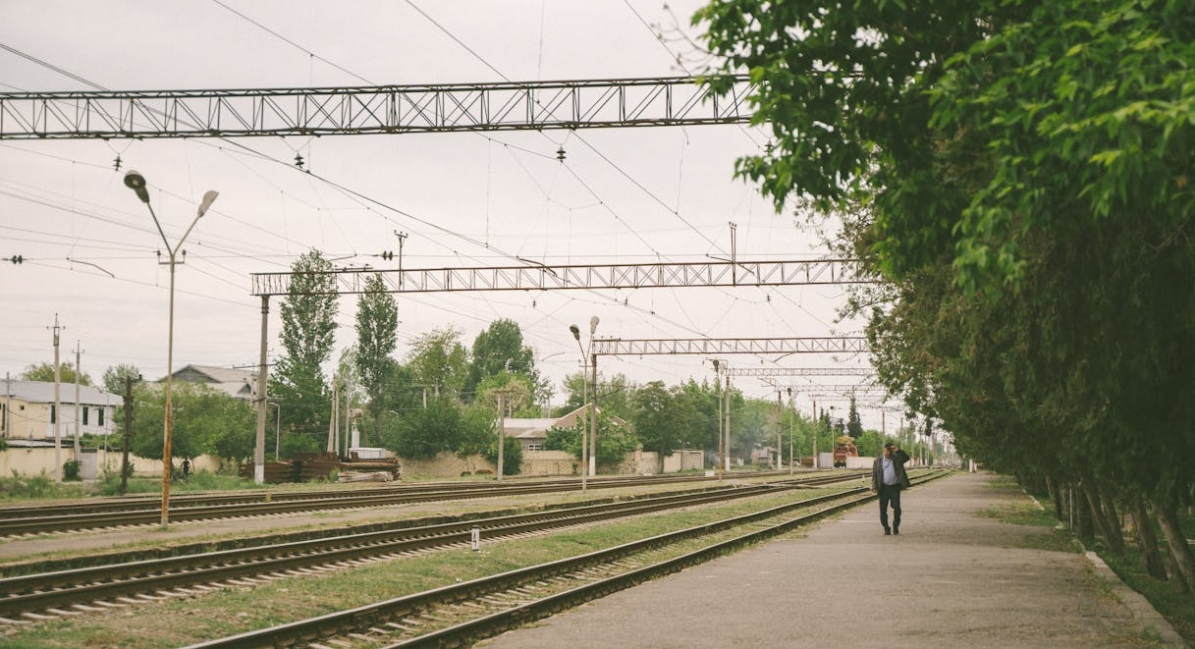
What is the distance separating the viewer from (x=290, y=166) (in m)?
28.7

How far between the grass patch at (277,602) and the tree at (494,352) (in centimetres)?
12395

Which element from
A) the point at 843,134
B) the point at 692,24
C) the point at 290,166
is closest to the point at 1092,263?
the point at 843,134

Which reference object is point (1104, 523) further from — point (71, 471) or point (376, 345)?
point (376, 345)

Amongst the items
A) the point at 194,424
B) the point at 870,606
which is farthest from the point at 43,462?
the point at 870,606

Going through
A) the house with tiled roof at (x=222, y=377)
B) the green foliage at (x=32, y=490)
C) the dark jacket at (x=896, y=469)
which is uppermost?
the house with tiled roof at (x=222, y=377)

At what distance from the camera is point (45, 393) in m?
96.4

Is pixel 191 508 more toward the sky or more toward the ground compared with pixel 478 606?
more toward the sky

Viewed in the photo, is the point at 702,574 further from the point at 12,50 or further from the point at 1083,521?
the point at 12,50

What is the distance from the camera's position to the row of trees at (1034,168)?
6082 mm

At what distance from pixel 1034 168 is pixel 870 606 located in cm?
816

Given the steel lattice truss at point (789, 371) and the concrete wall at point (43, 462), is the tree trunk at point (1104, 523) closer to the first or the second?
the concrete wall at point (43, 462)

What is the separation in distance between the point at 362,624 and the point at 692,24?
6.99 metres

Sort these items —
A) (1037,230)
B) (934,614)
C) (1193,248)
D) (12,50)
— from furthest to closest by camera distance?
1. (12,50)
2. (934,614)
3. (1037,230)
4. (1193,248)

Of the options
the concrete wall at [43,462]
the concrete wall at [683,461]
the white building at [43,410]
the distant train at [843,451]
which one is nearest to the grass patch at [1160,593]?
the concrete wall at [43,462]
